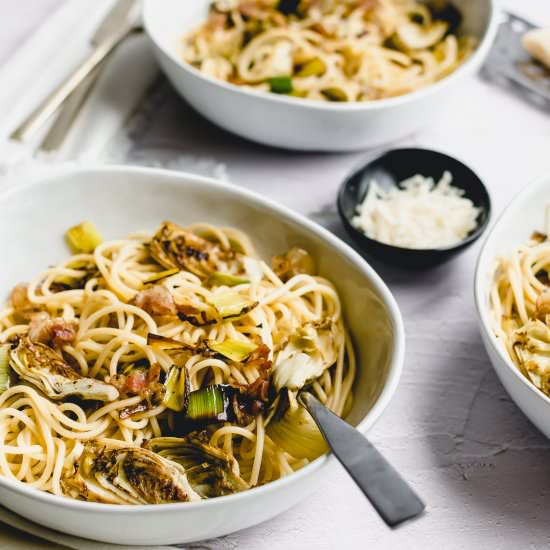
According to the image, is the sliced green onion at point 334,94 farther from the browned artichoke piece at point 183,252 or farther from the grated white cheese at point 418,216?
the browned artichoke piece at point 183,252

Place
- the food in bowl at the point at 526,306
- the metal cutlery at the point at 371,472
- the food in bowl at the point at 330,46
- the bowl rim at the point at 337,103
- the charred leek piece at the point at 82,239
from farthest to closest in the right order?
1. the food in bowl at the point at 330,46
2. the bowl rim at the point at 337,103
3. the charred leek piece at the point at 82,239
4. the food in bowl at the point at 526,306
5. the metal cutlery at the point at 371,472

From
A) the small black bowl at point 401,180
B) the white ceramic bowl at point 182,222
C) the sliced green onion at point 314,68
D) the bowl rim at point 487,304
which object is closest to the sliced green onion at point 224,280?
the white ceramic bowl at point 182,222

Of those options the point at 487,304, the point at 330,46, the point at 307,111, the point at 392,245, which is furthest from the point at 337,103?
the point at 487,304

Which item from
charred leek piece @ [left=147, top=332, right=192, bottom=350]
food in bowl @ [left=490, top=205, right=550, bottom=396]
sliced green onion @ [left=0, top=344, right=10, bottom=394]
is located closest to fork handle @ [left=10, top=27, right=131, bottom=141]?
sliced green onion @ [left=0, top=344, right=10, bottom=394]

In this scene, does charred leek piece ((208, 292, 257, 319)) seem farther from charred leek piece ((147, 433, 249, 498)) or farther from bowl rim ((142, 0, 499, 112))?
bowl rim ((142, 0, 499, 112))

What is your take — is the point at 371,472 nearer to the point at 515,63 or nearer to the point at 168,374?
the point at 168,374

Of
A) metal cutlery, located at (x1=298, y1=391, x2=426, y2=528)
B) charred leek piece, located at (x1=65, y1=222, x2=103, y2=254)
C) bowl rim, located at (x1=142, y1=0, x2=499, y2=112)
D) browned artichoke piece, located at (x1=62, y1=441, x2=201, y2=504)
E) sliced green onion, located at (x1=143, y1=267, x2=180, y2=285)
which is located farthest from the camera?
bowl rim, located at (x1=142, y1=0, x2=499, y2=112)
